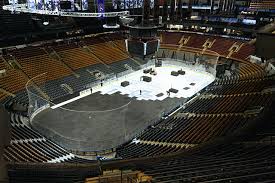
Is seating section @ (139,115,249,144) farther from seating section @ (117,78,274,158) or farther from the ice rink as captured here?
the ice rink

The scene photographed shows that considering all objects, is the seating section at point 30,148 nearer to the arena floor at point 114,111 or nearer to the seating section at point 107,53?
the arena floor at point 114,111

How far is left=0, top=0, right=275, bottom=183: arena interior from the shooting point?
1073cm

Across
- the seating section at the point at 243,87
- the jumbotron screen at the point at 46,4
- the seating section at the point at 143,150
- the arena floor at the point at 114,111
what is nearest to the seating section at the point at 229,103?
the seating section at the point at 243,87

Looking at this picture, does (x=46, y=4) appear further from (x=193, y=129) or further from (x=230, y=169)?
(x=230, y=169)

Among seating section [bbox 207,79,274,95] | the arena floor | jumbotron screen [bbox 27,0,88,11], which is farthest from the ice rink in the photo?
jumbotron screen [bbox 27,0,88,11]

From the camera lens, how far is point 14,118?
24281mm

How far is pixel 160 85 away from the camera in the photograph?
118 ft

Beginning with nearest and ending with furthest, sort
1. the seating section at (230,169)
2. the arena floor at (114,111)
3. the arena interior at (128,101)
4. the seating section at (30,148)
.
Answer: the seating section at (230,169), the arena interior at (128,101), the seating section at (30,148), the arena floor at (114,111)

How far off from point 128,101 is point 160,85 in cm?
704

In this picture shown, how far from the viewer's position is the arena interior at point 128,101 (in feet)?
35.2

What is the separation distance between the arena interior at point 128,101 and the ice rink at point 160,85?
0.45 feet

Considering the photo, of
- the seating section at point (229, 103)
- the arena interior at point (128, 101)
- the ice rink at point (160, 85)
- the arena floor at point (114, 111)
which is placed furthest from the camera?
the ice rink at point (160, 85)

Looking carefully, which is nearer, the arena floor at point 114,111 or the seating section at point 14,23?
the arena floor at point 114,111

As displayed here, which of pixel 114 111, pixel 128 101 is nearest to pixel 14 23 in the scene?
pixel 128 101
